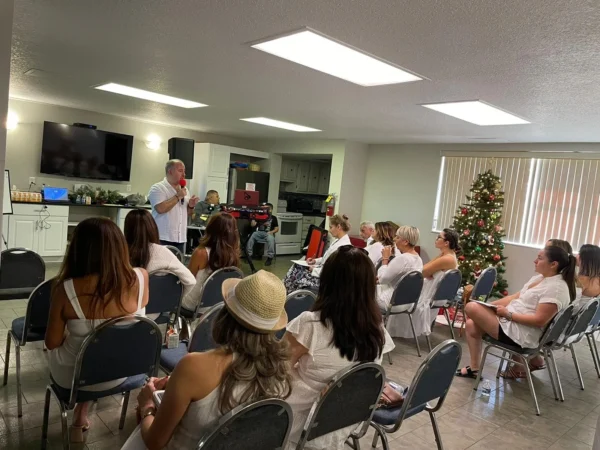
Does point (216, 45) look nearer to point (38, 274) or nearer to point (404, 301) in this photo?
point (38, 274)

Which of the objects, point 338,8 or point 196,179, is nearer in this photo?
point 338,8

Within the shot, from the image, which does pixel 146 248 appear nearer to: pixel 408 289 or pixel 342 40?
pixel 342 40

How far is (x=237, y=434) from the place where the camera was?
4.40 feet

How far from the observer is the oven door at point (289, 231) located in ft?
30.4

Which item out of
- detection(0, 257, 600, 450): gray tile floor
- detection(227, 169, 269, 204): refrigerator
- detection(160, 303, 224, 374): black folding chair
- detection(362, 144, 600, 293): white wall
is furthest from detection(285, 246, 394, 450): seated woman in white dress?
detection(227, 169, 269, 204): refrigerator

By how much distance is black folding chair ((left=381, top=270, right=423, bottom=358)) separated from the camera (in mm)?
3982

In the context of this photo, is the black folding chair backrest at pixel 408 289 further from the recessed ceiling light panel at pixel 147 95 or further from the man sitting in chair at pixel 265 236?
the man sitting in chair at pixel 265 236

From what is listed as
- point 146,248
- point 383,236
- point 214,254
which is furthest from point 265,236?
point 146,248

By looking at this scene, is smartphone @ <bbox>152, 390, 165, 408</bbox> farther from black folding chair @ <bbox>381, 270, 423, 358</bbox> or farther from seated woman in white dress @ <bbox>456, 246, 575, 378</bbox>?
seated woman in white dress @ <bbox>456, 246, 575, 378</bbox>

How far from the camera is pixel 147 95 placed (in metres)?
5.24

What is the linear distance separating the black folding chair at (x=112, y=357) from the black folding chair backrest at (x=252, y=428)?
0.84 metres

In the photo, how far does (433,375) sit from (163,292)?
181 cm

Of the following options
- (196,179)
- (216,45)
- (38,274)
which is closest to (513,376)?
(216,45)

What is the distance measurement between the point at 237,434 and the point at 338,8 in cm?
195
